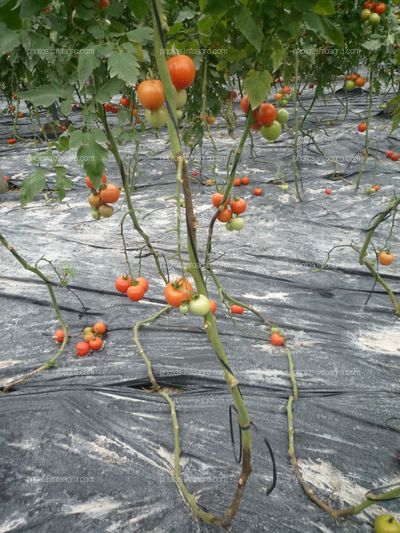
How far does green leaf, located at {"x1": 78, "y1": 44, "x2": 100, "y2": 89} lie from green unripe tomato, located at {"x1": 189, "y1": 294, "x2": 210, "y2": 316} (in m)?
0.58

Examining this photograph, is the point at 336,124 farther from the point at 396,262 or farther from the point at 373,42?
the point at 396,262

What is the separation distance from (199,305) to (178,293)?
0.23 feet

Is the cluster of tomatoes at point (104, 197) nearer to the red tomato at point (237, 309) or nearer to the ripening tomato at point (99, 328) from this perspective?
the ripening tomato at point (99, 328)

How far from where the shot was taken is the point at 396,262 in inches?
112

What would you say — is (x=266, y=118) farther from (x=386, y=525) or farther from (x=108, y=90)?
(x=386, y=525)

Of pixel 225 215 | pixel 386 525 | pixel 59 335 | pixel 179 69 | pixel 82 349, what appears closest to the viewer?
pixel 179 69

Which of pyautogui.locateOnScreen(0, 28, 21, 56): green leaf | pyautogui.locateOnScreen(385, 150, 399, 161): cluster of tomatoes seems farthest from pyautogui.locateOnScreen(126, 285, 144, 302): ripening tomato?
pyautogui.locateOnScreen(385, 150, 399, 161): cluster of tomatoes

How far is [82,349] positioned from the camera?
2080 millimetres

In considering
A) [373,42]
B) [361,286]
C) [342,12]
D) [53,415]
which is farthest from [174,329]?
[342,12]

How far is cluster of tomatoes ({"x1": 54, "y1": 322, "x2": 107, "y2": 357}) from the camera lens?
209cm

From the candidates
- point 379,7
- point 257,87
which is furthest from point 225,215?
point 379,7

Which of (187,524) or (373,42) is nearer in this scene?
(187,524)

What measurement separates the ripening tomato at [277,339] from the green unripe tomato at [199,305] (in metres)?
1.30

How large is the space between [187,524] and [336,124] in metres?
6.53
